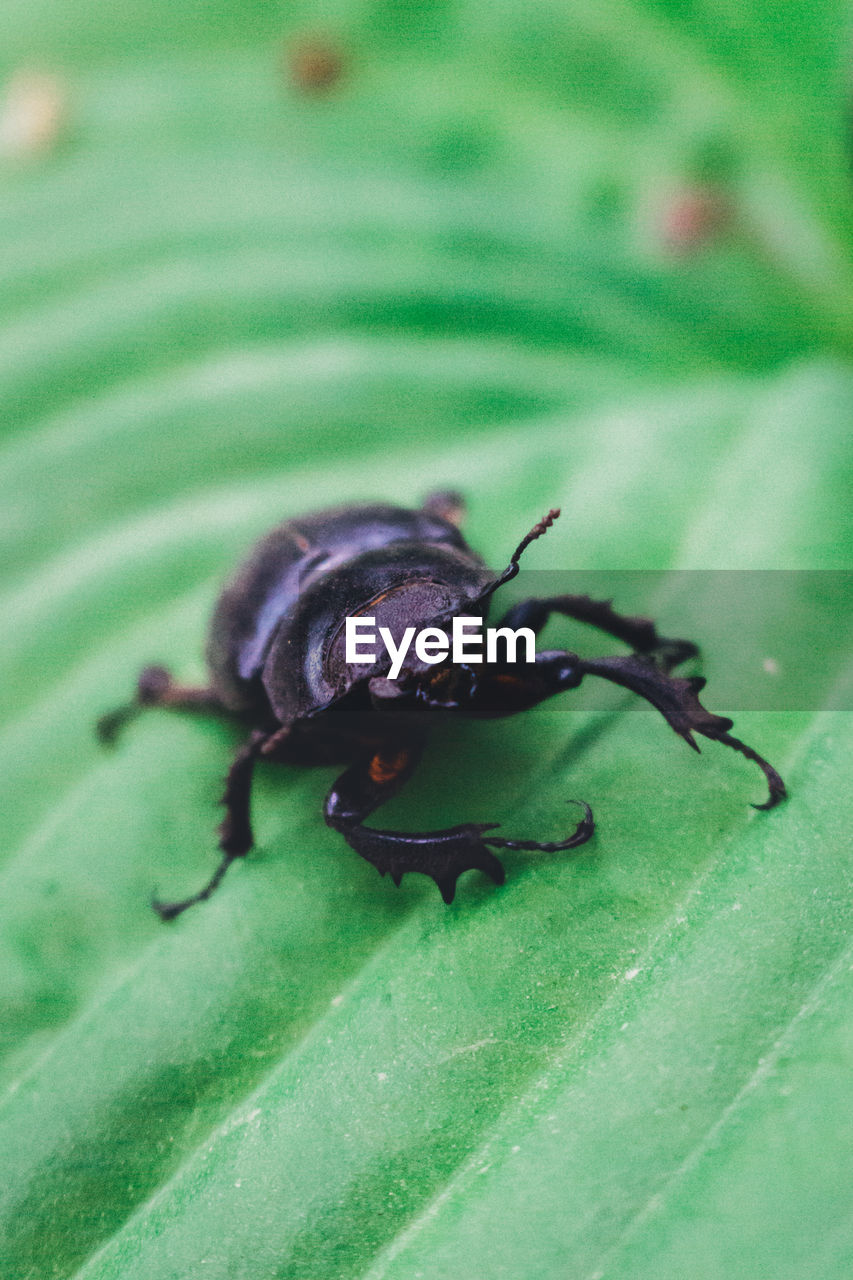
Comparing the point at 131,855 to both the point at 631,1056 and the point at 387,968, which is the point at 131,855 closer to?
the point at 387,968

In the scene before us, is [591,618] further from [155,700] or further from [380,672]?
[155,700]

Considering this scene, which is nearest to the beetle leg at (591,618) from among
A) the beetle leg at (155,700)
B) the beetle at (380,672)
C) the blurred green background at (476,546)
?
the beetle at (380,672)

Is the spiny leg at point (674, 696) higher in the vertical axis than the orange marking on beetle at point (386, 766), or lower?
lower

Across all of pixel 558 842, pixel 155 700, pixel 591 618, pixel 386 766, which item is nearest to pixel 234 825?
pixel 386 766

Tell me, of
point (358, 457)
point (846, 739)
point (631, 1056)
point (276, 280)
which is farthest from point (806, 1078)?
point (276, 280)

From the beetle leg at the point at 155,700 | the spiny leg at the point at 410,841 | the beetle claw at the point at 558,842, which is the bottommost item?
the beetle claw at the point at 558,842

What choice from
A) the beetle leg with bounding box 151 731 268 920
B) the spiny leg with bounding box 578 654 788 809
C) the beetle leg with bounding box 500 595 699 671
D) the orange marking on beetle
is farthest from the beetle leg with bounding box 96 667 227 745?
the spiny leg with bounding box 578 654 788 809

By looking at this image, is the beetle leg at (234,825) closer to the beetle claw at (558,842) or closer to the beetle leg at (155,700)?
the beetle leg at (155,700)
